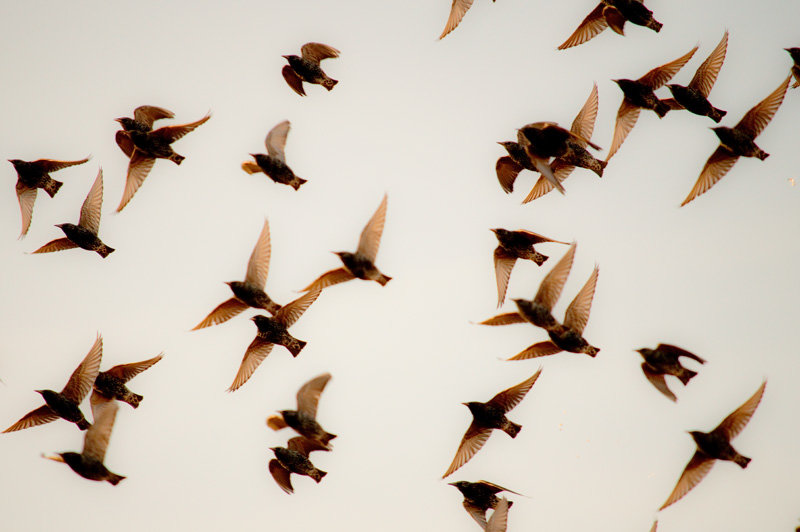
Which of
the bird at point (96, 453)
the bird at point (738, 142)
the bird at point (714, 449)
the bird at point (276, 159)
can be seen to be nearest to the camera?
the bird at point (714, 449)

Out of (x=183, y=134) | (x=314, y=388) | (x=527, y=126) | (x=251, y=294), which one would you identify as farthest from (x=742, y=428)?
(x=183, y=134)

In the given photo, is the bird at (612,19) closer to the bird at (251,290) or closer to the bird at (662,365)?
the bird at (662,365)

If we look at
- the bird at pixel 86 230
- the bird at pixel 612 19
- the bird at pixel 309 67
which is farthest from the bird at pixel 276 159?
the bird at pixel 612 19

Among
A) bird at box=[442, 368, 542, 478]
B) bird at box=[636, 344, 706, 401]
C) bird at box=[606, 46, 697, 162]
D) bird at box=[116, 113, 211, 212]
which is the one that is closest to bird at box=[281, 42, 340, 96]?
bird at box=[116, 113, 211, 212]

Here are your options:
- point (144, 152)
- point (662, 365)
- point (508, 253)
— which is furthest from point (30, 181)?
point (662, 365)

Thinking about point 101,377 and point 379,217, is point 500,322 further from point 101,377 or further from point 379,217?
point 101,377
